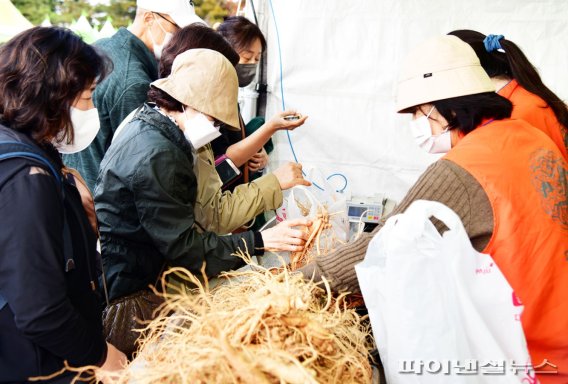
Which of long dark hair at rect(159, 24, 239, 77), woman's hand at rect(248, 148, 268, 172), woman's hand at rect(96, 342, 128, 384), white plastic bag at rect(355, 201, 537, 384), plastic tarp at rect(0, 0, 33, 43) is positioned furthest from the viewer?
plastic tarp at rect(0, 0, 33, 43)

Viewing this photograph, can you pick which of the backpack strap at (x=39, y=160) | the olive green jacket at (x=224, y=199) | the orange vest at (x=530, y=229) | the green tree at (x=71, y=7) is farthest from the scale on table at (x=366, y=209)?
the green tree at (x=71, y=7)

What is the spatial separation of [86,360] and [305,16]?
226 centimetres

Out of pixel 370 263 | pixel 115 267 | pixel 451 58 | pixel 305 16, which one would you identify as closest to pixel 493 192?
pixel 370 263

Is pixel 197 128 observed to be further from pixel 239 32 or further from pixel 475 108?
pixel 239 32

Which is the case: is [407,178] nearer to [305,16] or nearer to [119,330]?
[305,16]

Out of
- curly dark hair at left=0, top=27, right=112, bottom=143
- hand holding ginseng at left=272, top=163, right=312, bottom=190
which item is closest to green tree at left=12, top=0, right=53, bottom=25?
hand holding ginseng at left=272, top=163, right=312, bottom=190

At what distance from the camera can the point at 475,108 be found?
1.26 metres

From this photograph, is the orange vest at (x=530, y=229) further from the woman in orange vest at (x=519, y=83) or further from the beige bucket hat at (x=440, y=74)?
the woman in orange vest at (x=519, y=83)

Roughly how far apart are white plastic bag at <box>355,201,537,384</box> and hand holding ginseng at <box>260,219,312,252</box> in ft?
1.75

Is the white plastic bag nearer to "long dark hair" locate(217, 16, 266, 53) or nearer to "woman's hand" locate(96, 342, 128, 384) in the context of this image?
"woman's hand" locate(96, 342, 128, 384)

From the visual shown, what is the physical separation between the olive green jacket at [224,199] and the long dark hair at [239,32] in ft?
3.18

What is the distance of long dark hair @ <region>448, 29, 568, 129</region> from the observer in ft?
5.23

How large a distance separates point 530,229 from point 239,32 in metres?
1.94

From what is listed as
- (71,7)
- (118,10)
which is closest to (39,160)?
(118,10)
